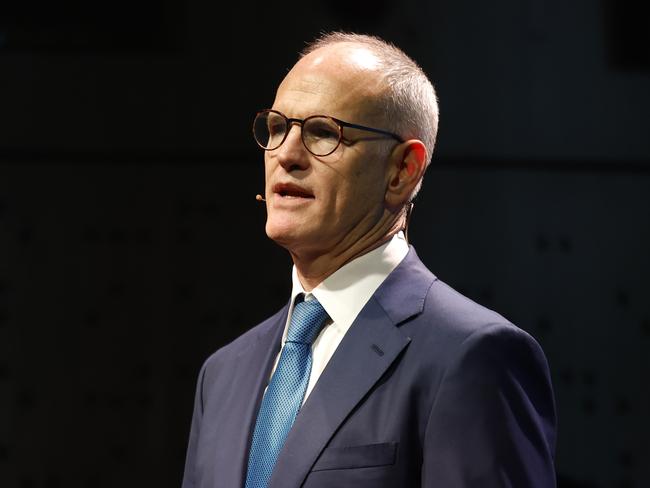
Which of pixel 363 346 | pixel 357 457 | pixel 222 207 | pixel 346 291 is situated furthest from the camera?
pixel 222 207

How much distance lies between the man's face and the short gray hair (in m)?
0.03

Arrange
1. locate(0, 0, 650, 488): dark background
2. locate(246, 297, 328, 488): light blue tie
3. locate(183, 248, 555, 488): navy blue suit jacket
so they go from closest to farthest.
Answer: locate(183, 248, 555, 488): navy blue suit jacket < locate(246, 297, 328, 488): light blue tie < locate(0, 0, 650, 488): dark background

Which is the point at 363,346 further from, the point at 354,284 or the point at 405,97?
the point at 405,97

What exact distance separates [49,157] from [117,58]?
387 millimetres

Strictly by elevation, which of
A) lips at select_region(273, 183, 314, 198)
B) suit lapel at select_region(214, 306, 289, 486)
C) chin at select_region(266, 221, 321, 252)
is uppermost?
lips at select_region(273, 183, 314, 198)

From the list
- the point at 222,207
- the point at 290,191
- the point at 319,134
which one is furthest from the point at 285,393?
the point at 222,207

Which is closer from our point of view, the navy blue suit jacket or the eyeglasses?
the navy blue suit jacket

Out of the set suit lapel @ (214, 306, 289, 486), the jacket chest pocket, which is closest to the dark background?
suit lapel @ (214, 306, 289, 486)

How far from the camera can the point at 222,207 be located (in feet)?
11.5

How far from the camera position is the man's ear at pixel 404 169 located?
1.94 m

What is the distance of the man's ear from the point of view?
76.3 inches

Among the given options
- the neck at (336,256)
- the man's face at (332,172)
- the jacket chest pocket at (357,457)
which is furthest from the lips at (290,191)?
the jacket chest pocket at (357,457)

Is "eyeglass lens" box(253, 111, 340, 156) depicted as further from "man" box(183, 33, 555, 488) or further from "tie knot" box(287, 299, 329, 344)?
"tie knot" box(287, 299, 329, 344)

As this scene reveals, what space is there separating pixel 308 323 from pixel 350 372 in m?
0.17
